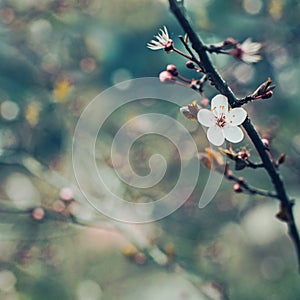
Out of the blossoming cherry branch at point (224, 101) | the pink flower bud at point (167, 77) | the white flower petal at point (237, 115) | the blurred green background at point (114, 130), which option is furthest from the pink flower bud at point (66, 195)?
the white flower petal at point (237, 115)

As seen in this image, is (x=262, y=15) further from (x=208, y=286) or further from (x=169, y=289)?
(x=169, y=289)

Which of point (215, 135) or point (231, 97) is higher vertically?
point (231, 97)

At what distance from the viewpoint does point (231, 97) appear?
86 centimetres

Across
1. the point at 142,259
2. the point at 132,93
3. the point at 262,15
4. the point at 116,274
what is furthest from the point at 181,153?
the point at 116,274

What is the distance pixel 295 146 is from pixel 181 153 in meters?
0.60

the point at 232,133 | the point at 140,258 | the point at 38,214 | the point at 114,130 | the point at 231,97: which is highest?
the point at 231,97

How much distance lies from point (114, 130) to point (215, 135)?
164cm

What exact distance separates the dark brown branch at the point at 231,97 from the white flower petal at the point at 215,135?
0.09 meters

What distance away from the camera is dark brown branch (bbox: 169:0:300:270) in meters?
0.77

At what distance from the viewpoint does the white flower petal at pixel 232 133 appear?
975mm

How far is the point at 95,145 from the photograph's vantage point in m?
2.39

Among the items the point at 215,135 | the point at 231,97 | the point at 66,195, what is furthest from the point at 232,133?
the point at 66,195

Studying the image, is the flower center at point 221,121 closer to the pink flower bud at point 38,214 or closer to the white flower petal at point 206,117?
the white flower petal at point 206,117

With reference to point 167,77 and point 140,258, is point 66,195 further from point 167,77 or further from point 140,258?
point 167,77
